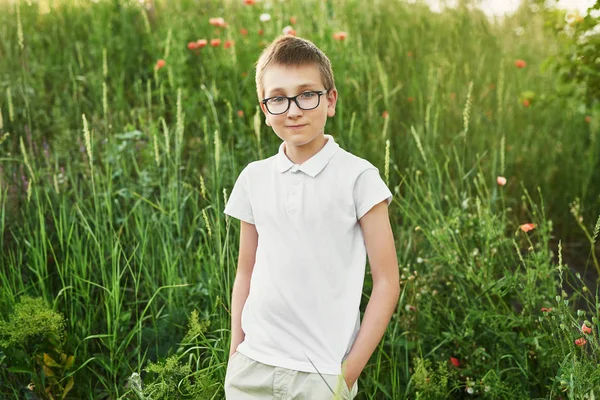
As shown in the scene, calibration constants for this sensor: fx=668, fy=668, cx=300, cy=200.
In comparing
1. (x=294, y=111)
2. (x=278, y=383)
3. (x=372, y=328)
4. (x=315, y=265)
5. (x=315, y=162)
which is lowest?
(x=278, y=383)

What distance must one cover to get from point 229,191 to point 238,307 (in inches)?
47.3

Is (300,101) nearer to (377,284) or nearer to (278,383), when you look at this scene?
(377,284)

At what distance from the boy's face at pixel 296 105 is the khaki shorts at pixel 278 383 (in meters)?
0.58

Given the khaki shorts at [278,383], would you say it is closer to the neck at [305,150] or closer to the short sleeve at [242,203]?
the short sleeve at [242,203]

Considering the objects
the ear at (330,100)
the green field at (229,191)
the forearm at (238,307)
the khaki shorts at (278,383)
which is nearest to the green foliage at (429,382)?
the green field at (229,191)

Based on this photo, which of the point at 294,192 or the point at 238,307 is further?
the point at 238,307

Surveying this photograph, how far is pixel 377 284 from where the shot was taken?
172cm

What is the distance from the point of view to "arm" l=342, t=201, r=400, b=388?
167 centimetres

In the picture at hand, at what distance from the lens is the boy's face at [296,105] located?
1.70m

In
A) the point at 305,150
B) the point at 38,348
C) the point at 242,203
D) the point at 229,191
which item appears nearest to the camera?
the point at 305,150

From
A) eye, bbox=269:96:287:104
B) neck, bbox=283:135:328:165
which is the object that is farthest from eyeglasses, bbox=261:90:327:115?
neck, bbox=283:135:328:165

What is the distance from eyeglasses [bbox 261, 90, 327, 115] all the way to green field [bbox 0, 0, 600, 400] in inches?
31.0

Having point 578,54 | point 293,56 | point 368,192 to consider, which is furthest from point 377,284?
point 578,54

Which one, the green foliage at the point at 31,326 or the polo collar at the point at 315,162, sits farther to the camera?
the green foliage at the point at 31,326
